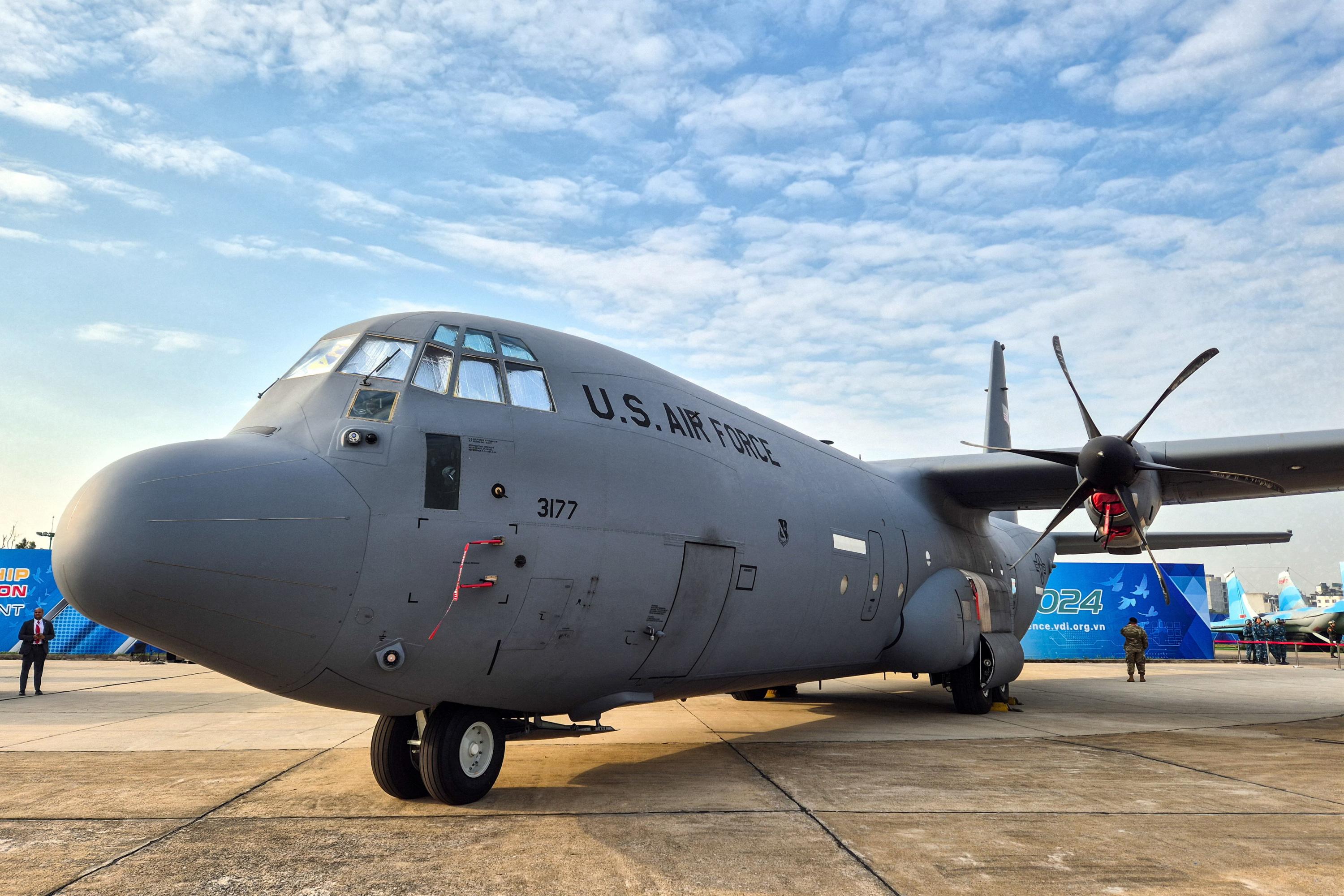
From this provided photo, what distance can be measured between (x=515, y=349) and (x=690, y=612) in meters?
2.79

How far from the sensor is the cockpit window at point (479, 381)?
259 inches

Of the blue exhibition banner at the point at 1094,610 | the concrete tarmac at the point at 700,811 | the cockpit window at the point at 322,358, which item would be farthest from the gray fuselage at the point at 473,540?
the blue exhibition banner at the point at 1094,610

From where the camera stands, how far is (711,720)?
13.3 metres

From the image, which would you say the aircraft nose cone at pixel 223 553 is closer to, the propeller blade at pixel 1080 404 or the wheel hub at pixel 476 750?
the wheel hub at pixel 476 750

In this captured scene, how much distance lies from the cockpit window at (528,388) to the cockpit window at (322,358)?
1268 millimetres

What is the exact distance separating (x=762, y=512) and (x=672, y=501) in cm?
158

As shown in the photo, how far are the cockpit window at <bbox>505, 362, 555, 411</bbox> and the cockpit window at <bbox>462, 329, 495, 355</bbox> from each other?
0.19m

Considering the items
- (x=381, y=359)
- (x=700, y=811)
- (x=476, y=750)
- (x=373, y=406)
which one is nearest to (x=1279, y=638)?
(x=700, y=811)

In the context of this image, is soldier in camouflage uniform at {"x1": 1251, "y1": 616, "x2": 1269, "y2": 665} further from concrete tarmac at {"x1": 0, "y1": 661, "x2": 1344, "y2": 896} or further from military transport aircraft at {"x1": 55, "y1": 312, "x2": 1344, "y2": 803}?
military transport aircraft at {"x1": 55, "y1": 312, "x2": 1344, "y2": 803}

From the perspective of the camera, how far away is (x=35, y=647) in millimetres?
16109

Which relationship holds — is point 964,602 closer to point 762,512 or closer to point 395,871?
point 762,512

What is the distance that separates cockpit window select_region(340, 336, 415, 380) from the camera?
641 cm

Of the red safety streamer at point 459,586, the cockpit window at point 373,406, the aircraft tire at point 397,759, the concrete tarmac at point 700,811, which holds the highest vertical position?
the cockpit window at point 373,406

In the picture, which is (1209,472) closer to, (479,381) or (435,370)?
(479,381)
